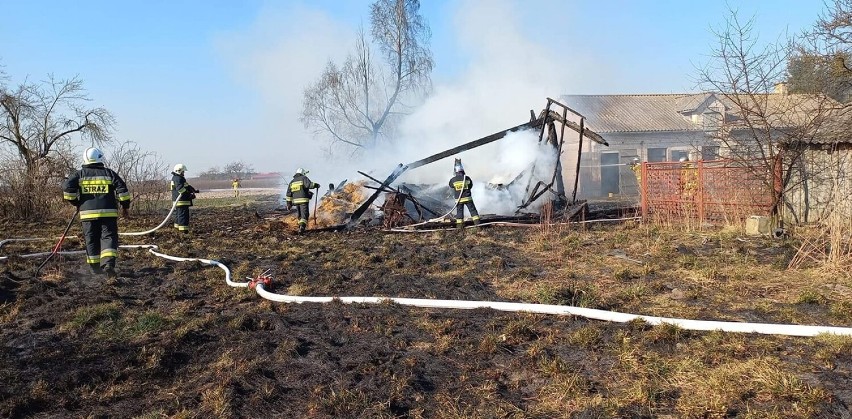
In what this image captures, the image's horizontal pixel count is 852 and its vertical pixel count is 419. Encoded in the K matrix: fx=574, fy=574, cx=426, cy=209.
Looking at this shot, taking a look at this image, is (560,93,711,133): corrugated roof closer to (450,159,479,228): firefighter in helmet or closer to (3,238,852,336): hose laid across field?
(450,159,479,228): firefighter in helmet

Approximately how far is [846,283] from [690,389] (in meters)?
3.72

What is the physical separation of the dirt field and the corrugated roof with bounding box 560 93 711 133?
2612 cm

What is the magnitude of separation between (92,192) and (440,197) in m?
9.11

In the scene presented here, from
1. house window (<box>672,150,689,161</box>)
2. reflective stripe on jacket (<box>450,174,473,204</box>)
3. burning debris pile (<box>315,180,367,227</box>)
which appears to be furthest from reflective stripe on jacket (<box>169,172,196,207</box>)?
house window (<box>672,150,689,161</box>)

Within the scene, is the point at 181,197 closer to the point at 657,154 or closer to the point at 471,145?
the point at 471,145

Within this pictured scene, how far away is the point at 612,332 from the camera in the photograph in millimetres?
4633

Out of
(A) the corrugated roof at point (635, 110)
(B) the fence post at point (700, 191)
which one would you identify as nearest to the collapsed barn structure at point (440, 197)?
(B) the fence post at point (700, 191)

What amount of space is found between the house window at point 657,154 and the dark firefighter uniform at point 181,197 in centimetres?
2707

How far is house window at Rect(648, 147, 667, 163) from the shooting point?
32.6 m

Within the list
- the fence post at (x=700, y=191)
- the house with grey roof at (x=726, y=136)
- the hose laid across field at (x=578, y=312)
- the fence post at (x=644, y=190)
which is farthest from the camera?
the fence post at (x=644, y=190)

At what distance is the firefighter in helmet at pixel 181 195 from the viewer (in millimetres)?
12086

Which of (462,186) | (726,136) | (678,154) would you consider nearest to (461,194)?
(462,186)

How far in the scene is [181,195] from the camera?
12039 millimetres

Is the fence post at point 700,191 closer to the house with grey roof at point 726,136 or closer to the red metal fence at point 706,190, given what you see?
the red metal fence at point 706,190
